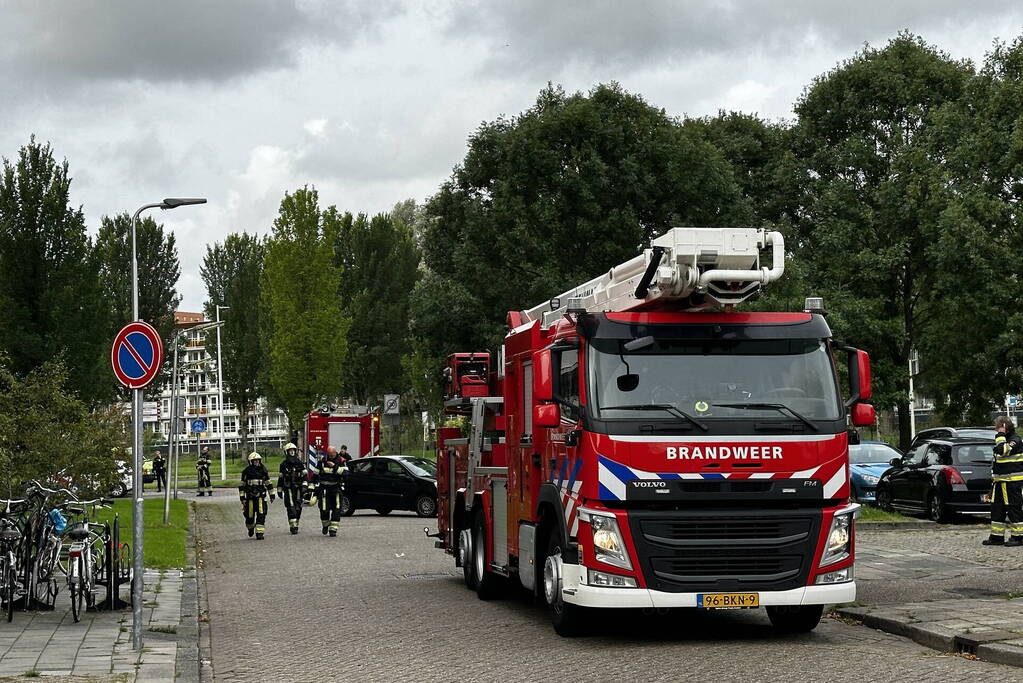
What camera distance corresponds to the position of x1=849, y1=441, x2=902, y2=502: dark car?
30188mm

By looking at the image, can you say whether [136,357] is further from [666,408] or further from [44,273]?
[44,273]

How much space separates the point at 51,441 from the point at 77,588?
517 cm

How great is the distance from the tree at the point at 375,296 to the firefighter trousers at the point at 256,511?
48.6m

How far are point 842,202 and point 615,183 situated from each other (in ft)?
22.7

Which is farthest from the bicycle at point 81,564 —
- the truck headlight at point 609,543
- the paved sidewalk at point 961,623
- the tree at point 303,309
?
the tree at point 303,309

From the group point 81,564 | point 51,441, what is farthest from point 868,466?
point 81,564

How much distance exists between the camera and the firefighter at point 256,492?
1029 inches

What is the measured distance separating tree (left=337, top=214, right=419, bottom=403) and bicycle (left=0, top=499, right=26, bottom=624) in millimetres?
61295

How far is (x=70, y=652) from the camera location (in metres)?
11.1

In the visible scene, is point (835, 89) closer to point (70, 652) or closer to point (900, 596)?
point (900, 596)

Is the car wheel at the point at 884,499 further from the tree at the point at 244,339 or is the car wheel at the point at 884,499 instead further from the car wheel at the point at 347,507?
the tree at the point at 244,339

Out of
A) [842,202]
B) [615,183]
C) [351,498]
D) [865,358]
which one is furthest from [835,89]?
[865,358]

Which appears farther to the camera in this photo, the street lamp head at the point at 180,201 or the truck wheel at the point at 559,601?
the street lamp head at the point at 180,201

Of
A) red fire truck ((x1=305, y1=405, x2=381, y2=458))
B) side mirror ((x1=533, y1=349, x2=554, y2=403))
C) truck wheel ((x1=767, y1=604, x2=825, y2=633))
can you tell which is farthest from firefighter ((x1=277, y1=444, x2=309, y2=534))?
red fire truck ((x1=305, y1=405, x2=381, y2=458))
